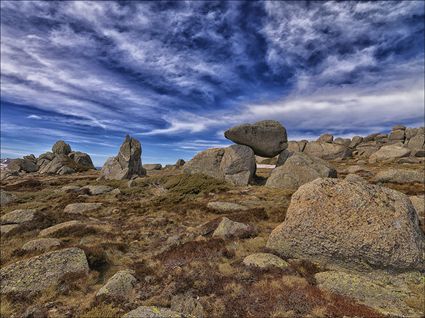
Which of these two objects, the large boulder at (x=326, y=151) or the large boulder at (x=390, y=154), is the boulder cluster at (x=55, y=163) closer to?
the large boulder at (x=326, y=151)

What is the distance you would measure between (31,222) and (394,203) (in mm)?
25526

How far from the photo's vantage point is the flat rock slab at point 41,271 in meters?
11.3

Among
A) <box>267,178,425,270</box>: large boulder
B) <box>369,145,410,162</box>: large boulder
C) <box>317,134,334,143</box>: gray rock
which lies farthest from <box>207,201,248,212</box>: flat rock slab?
<box>317,134,334,143</box>: gray rock

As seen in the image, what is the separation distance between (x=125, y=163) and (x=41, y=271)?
3577cm

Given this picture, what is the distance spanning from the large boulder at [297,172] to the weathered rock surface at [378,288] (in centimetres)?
1982

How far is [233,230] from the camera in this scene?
1658 cm

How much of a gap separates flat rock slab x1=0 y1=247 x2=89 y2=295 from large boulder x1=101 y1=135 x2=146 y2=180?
3292 cm

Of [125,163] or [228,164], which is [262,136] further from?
[125,163]

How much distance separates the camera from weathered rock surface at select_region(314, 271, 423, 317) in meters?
8.92

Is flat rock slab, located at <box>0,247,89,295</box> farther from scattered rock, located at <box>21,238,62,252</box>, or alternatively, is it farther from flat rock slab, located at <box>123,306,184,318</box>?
flat rock slab, located at <box>123,306,184,318</box>

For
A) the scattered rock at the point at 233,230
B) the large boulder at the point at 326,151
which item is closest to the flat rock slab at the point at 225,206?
the scattered rock at the point at 233,230

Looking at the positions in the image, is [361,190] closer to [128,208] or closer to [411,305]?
[411,305]

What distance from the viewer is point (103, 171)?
4750 cm

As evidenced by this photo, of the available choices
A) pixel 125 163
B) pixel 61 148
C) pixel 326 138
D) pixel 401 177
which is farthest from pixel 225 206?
pixel 326 138
